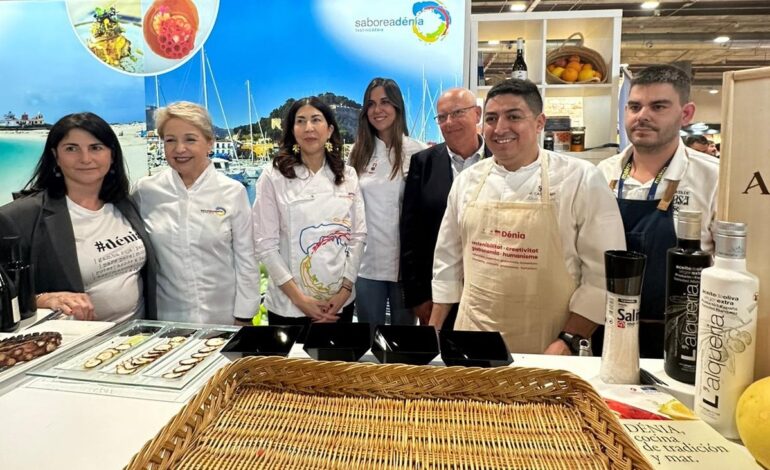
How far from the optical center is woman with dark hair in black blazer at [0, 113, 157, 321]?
6.06ft

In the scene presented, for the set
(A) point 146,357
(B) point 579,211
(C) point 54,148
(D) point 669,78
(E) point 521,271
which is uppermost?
(D) point 669,78

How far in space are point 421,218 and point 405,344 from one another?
54.6 inches

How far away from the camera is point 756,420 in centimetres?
72

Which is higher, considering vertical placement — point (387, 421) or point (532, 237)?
point (532, 237)

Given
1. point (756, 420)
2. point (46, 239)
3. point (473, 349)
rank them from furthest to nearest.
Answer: point (46, 239)
point (473, 349)
point (756, 420)

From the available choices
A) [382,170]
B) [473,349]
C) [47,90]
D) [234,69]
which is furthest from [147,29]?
[473,349]

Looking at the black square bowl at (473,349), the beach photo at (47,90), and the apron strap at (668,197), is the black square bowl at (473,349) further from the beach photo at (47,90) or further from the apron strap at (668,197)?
the beach photo at (47,90)

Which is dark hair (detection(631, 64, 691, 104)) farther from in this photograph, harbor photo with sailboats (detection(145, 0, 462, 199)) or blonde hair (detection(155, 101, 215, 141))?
blonde hair (detection(155, 101, 215, 141))

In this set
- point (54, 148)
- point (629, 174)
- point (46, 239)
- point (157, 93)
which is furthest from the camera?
point (157, 93)

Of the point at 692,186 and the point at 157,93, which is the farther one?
the point at 157,93

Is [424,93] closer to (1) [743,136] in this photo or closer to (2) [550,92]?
(2) [550,92]

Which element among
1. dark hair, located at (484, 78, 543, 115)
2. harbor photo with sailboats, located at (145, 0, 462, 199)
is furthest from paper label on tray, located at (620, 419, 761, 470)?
harbor photo with sailboats, located at (145, 0, 462, 199)

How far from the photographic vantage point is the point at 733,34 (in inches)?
273

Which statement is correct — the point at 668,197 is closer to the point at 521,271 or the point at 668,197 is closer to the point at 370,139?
the point at 521,271
